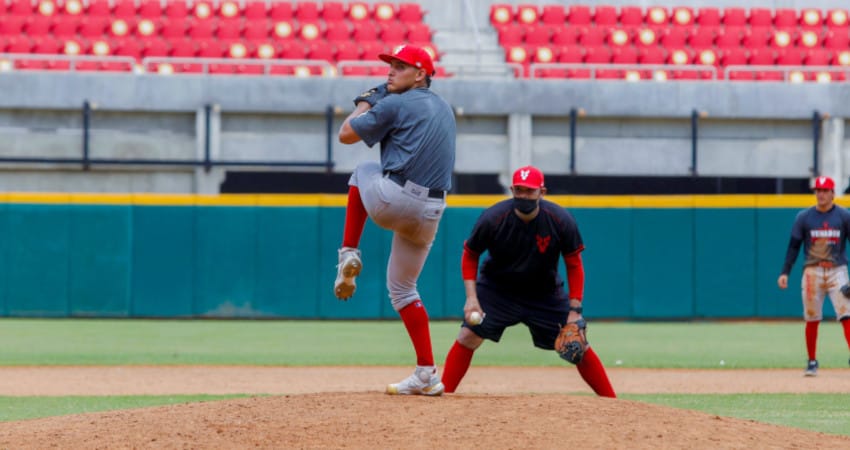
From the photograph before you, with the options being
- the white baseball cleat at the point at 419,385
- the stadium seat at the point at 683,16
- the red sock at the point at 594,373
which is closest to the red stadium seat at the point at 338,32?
the stadium seat at the point at 683,16

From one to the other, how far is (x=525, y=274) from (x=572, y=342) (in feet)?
1.79

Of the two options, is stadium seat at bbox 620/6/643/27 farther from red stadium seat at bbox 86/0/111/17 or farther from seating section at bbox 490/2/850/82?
red stadium seat at bbox 86/0/111/17

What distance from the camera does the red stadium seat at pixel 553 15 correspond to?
23656mm

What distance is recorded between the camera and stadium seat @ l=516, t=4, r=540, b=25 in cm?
2366

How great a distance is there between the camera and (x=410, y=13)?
23094 millimetres

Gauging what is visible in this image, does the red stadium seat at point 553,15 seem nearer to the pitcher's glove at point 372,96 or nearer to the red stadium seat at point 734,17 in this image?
the red stadium seat at point 734,17

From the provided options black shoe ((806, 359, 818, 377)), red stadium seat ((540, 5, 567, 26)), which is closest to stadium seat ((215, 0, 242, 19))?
red stadium seat ((540, 5, 567, 26))

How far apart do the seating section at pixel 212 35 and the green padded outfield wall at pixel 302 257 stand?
2494mm

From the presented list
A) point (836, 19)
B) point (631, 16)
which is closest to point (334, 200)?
point (631, 16)

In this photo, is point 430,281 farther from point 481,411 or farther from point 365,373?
point 481,411

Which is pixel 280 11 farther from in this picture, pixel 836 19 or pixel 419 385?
pixel 419 385

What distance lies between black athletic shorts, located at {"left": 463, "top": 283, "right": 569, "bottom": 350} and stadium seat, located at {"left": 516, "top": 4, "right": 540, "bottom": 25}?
647 inches

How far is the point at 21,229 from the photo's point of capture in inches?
749

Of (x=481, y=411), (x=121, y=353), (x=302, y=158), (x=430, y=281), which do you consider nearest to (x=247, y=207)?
(x=302, y=158)
